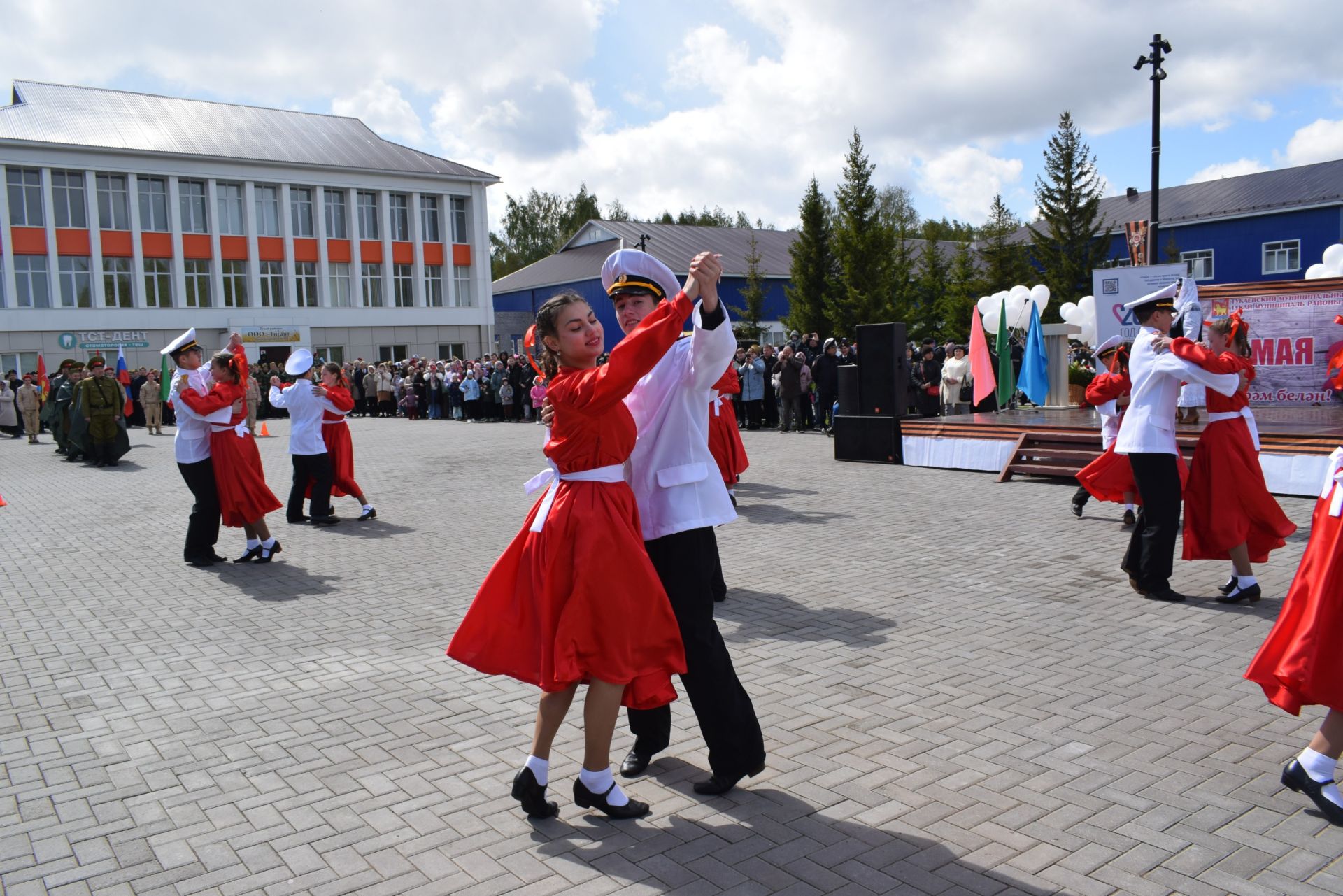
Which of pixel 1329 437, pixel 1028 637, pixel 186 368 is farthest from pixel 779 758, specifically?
pixel 1329 437

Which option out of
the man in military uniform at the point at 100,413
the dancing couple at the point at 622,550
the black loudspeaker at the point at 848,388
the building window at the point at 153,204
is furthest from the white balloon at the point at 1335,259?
Answer: the building window at the point at 153,204

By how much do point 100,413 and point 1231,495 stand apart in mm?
18749

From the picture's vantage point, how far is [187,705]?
17.2ft

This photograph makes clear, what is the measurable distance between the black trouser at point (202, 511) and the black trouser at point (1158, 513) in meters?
7.40

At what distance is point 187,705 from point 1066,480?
1045 centimetres

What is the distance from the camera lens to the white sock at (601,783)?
3742mm

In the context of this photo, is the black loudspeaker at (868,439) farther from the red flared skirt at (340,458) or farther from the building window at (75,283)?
the building window at (75,283)

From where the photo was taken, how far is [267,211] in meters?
49.5

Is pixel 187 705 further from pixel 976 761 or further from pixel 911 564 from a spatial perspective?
pixel 911 564

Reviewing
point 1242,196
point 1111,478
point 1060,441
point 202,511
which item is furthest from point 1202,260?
point 202,511

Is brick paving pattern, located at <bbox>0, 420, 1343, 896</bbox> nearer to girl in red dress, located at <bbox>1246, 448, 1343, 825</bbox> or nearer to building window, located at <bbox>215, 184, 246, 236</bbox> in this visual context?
girl in red dress, located at <bbox>1246, 448, 1343, 825</bbox>

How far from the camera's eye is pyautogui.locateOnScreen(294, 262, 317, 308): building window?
5028 cm

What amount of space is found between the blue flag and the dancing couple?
15.3m

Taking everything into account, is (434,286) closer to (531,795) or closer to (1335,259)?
(1335,259)
